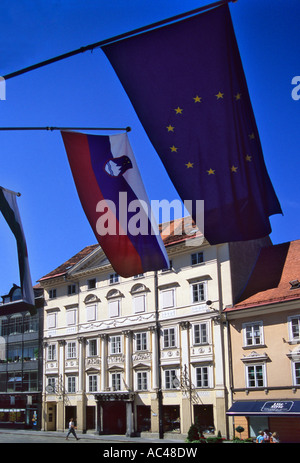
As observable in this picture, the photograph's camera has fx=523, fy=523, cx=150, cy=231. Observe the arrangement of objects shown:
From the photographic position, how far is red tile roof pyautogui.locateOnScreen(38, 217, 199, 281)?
4581 cm

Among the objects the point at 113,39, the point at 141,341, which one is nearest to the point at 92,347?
the point at 141,341

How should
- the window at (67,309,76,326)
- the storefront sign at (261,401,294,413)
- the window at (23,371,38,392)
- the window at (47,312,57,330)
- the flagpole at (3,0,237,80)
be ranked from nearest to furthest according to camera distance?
1. the flagpole at (3,0,237,80)
2. the storefront sign at (261,401,294,413)
3. the window at (67,309,76,326)
4. the window at (23,371,38,392)
5. the window at (47,312,57,330)

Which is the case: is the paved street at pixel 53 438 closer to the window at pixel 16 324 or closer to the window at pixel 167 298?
the window at pixel 16 324

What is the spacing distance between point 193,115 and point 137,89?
4.13ft

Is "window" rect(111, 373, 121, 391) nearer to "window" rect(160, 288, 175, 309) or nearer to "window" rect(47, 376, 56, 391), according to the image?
"window" rect(160, 288, 175, 309)

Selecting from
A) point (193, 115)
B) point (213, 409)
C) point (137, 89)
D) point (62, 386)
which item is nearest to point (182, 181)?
point (193, 115)

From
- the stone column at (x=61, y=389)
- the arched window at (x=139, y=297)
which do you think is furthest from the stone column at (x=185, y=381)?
the stone column at (x=61, y=389)

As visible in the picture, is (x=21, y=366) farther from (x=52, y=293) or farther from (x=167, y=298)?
(x=167, y=298)

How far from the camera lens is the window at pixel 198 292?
42562mm

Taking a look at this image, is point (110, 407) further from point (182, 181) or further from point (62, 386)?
point (182, 181)

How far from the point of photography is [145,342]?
4550 centimetres

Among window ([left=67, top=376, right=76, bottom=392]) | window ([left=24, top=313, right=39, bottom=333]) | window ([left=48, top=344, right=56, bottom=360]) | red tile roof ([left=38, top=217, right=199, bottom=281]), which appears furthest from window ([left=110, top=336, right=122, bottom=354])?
window ([left=24, top=313, right=39, bottom=333])

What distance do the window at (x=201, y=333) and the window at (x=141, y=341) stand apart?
17.8 feet

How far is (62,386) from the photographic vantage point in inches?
2015
